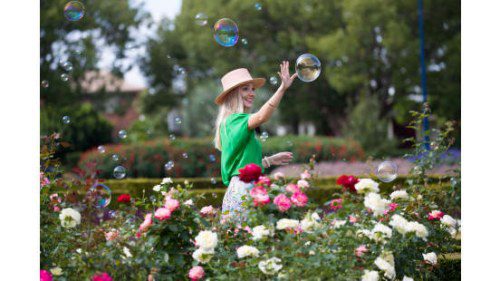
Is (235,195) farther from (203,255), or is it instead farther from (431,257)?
(431,257)

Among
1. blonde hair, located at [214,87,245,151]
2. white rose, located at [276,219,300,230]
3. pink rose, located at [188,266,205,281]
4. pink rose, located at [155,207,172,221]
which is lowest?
pink rose, located at [188,266,205,281]

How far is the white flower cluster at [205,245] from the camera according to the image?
10.4ft

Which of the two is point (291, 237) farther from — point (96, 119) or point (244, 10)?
point (244, 10)

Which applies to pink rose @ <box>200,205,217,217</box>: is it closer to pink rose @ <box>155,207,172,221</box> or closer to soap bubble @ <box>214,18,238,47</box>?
pink rose @ <box>155,207,172,221</box>

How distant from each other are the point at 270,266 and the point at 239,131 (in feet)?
4.16

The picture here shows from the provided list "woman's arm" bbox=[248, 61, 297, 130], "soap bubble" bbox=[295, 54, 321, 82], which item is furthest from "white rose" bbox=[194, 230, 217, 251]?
"soap bubble" bbox=[295, 54, 321, 82]

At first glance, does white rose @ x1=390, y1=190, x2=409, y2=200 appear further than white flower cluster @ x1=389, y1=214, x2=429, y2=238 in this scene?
Yes

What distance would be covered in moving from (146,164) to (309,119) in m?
13.8

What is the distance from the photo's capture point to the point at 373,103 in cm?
1897

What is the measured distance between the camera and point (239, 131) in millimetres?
4090

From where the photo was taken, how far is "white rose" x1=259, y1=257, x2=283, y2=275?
3.04 m

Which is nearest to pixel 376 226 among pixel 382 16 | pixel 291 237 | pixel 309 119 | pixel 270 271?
pixel 291 237

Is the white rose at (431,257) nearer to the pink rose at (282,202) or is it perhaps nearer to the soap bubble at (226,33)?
the pink rose at (282,202)

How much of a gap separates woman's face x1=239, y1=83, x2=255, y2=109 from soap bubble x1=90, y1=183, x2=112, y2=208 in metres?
1.20
